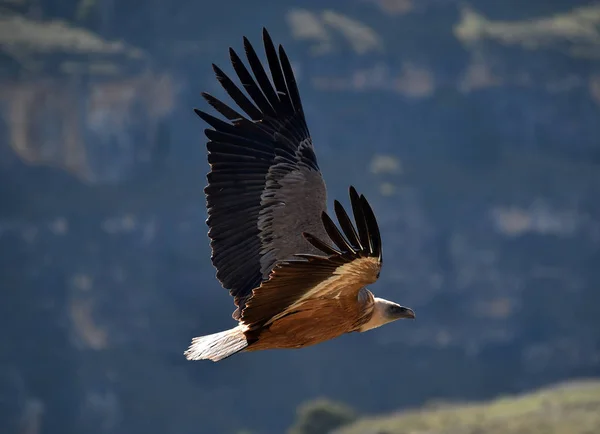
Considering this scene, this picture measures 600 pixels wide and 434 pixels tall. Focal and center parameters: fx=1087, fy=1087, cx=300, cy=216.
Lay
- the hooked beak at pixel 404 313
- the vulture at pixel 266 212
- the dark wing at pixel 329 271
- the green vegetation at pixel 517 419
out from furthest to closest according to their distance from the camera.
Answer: the green vegetation at pixel 517 419
the hooked beak at pixel 404 313
the vulture at pixel 266 212
the dark wing at pixel 329 271

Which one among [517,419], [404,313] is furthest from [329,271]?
[517,419]

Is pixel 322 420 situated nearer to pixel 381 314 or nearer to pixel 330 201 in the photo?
pixel 330 201

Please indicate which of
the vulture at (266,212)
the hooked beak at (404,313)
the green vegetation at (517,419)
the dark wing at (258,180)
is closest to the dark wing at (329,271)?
the vulture at (266,212)

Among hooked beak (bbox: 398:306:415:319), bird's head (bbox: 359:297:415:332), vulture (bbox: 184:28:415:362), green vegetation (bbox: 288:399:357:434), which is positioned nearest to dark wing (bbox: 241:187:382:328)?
vulture (bbox: 184:28:415:362)

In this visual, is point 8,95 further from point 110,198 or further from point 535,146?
point 535,146

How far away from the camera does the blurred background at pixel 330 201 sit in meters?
65.2

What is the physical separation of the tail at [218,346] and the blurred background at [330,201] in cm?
5638

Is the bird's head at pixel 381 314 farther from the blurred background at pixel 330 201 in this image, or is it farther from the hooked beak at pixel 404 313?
the blurred background at pixel 330 201

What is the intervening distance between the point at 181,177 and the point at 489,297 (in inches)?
864

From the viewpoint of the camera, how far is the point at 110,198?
68875 mm

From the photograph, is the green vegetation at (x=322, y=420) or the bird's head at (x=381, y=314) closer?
the bird's head at (x=381, y=314)

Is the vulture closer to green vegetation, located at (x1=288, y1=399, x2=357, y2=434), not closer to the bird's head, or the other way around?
the bird's head

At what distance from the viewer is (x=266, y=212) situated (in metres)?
7.47

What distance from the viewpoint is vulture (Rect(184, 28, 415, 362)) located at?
6.68 metres
